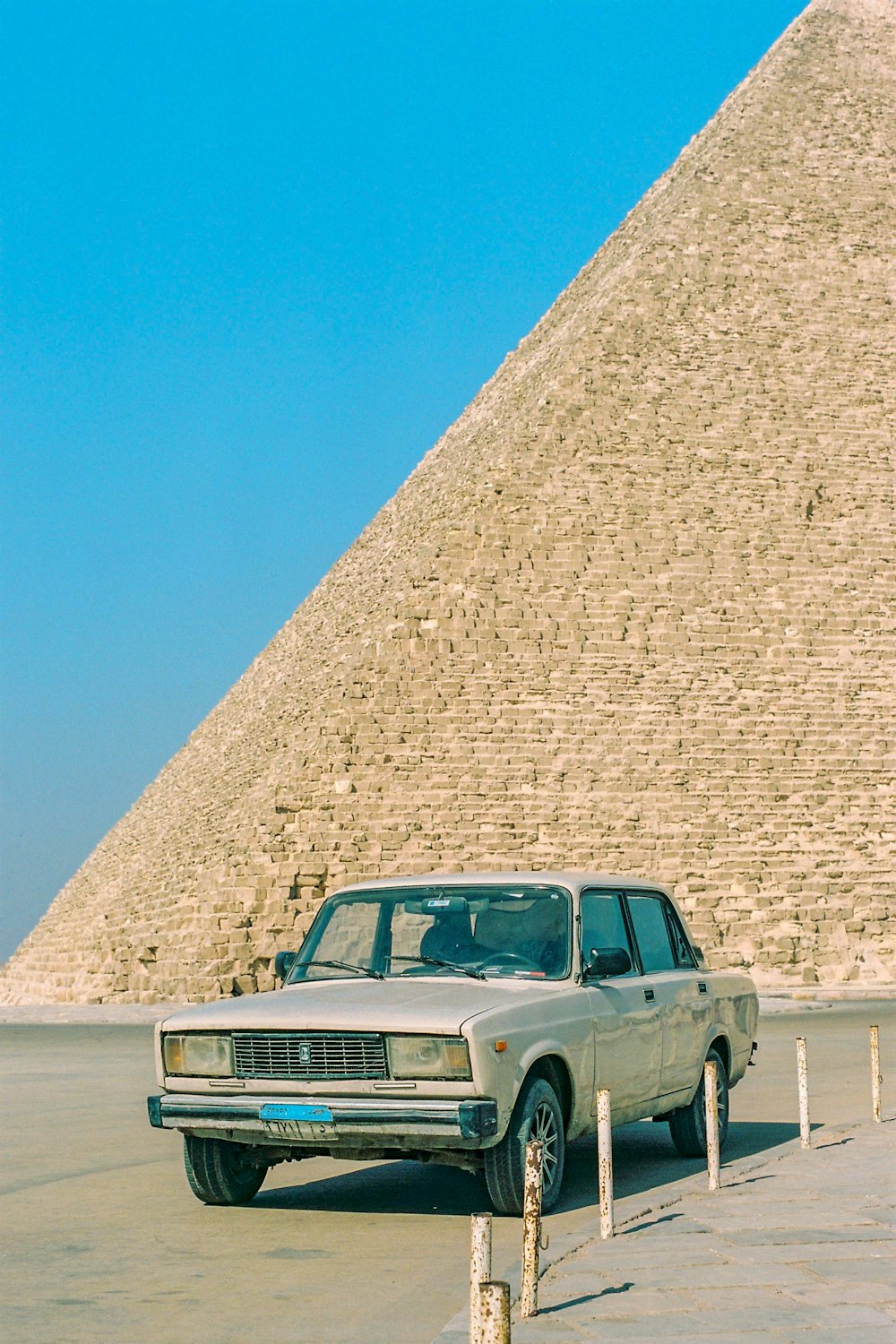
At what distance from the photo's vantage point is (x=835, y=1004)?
70.6 ft

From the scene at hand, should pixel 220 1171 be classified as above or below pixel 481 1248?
below

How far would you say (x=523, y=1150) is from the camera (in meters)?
6.03

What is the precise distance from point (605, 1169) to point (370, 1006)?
41.0 inches

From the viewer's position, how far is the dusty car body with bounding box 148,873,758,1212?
5.97 m

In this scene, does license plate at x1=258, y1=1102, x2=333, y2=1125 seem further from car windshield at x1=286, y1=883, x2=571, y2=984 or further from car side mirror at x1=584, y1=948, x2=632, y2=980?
car side mirror at x1=584, y1=948, x2=632, y2=980

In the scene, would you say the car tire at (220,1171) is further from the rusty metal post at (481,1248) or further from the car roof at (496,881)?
the rusty metal post at (481,1248)

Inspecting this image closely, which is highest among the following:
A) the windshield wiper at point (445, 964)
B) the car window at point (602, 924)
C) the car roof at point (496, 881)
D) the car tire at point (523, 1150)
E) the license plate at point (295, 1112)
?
the car roof at point (496, 881)

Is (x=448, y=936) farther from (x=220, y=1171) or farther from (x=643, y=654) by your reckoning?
(x=643, y=654)

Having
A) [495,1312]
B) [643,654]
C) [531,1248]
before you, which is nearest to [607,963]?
[531,1248]

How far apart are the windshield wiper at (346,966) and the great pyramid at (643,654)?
19.0 m

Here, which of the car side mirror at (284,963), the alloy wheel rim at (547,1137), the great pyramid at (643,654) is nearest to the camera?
the alloy wheel rim at (547,1137)

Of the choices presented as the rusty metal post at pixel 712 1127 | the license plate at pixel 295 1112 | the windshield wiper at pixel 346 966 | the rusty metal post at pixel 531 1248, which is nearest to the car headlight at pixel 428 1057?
the license plate at pixel 295 1112

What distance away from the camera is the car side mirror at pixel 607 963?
669 centimetres

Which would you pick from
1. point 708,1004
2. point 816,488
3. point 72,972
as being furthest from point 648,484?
point 708,1004
